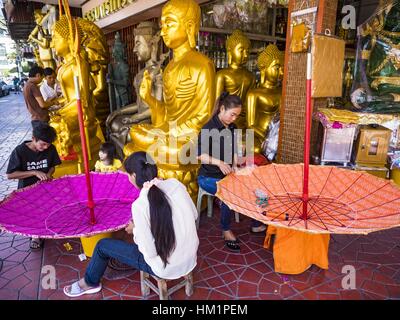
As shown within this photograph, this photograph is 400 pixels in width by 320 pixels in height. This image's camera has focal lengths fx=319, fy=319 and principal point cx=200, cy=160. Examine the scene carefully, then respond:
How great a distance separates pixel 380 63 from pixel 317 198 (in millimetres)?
2223

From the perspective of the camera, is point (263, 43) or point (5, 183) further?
point (263, 43)

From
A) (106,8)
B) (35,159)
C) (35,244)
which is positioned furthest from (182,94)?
(106,8)

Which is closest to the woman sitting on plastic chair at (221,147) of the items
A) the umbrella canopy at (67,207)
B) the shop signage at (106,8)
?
the umbrella canopy at (67,207)

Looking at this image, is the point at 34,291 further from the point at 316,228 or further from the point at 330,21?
the point at 330,21

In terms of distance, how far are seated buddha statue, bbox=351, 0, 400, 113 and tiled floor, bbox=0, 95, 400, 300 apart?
136 cm

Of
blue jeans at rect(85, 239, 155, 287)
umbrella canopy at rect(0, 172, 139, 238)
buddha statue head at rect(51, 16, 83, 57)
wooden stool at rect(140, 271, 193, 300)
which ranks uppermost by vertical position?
buddha statue head at rect(51, 16, 83, 57)

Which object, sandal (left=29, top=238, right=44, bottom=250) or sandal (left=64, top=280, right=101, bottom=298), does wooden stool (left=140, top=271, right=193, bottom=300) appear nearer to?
sandal (left=64, top=280, right=101, bottom=298)

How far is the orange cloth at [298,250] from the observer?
7.39 feet

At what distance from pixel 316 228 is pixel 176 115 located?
213 cm

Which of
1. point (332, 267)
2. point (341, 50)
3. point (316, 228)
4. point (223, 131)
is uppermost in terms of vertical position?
point (341, 50)

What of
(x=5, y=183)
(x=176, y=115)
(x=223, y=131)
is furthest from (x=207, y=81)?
(x=5, y=183)

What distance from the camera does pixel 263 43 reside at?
5.83 meters

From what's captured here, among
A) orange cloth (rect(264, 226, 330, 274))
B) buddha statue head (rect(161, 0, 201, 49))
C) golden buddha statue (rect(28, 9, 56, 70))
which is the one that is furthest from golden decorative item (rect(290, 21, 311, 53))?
golden buddha statue (rect(28, 9, 56, 70))

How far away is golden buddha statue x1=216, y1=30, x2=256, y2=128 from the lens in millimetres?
4160
